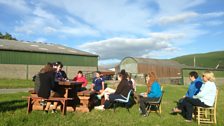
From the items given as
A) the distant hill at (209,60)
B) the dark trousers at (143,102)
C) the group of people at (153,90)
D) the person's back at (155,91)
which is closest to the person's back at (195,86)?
the group of people at (153,90)

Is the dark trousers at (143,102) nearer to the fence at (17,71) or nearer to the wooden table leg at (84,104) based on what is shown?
the wooden table leg at (84,104)

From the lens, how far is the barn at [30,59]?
36719mm

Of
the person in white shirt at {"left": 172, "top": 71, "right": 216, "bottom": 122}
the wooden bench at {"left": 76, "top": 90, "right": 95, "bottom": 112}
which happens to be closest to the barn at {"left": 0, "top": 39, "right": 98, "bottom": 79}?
the wooden bench at {"left": 76, "top": 90, "right": 95, "bottom": 112}

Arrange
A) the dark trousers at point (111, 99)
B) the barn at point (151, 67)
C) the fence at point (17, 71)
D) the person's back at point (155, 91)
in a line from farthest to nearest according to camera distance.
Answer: the barn at point (151, 67) → the fence at point (17, 71) → the dark trousers at point (111, 99) → the person's back at point (155, 91)

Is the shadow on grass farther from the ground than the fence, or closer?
closer

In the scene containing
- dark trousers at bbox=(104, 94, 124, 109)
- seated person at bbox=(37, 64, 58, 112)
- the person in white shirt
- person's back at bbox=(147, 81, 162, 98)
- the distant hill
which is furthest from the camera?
the distant hill

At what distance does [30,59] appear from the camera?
129ft

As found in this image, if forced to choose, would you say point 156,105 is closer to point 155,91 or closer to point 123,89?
point 155,91

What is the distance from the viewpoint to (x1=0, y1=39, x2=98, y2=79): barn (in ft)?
120

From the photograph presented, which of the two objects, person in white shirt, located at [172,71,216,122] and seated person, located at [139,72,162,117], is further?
seated person, located at [139,72,162,117]

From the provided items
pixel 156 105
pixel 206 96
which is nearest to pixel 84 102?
pixel 156 105

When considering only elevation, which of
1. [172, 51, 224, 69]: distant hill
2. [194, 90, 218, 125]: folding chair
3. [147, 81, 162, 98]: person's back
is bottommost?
[194, 90, 218, 125]: folding chair

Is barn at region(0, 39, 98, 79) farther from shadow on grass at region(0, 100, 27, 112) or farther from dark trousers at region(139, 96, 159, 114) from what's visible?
dark trousers at region(139, 96, 159, 114)

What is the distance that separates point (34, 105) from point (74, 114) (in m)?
1.69
